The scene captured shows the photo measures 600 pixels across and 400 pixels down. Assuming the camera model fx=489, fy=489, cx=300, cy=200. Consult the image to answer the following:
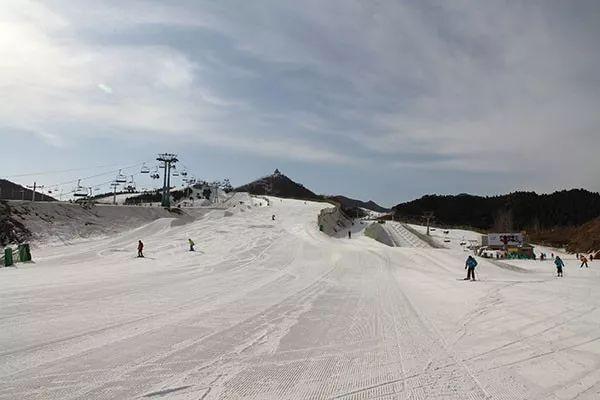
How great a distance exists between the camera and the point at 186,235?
157 ft

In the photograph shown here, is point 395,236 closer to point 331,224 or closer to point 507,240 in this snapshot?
point 331,224

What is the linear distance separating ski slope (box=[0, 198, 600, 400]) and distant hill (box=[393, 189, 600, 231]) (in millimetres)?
128503

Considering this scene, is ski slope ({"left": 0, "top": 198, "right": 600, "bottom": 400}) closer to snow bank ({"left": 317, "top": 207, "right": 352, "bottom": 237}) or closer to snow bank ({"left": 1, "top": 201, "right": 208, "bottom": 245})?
snow bank ({"left": 1, "top": 201, "right": 208, "bottom": 245})

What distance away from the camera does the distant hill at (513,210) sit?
153 metres

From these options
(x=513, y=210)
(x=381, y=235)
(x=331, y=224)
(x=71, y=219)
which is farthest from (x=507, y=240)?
(x=513, y=210)

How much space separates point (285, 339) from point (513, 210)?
171355mm

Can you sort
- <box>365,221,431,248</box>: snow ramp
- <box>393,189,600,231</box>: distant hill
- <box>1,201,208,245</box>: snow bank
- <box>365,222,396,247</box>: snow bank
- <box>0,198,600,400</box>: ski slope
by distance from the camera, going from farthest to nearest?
<box>393,189,600,231</box>: distant hill
<box>365,221,431,248</box>: snow ramp
<box>365,222,396,247</box>: snow bank
<box>1,201,208,245</box>: snow bank
<box>0,198,600,400</box>: ski slope

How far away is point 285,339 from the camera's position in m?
9.22

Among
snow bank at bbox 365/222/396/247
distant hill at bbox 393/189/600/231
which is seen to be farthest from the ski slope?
distant hill at bbox 393/189/600/231

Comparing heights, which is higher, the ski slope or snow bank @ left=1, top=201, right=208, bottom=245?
snow bank @ left=1, top=201, right=208, bottom=245

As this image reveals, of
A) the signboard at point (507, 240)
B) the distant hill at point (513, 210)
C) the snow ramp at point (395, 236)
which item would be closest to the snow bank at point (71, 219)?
the snow ramp at point (395, 236)

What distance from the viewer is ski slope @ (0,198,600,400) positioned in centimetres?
620

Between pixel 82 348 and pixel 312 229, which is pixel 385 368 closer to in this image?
pixel 82 348

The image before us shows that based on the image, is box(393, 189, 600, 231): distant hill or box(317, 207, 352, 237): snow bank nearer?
box(317, 207, 352, 237): snow bank
